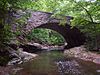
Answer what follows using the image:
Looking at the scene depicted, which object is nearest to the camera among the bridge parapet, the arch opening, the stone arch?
the bridge parapet

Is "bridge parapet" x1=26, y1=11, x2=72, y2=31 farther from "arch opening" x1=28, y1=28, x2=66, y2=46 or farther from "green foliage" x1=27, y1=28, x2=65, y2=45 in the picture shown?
"green foliage" x1=27, y1=28, x2=65, y2=45

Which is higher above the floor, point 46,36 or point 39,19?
point 39,19

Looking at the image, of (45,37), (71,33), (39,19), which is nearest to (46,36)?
(45,37)

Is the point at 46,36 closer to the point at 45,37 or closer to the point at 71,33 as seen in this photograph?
the point at 45,37

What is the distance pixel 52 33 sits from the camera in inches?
1501

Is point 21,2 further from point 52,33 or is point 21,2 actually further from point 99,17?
point 52,33

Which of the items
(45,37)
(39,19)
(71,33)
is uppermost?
(39,19)

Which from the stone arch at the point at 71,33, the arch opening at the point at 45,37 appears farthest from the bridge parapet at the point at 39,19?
the arch opening at the point at 45,37

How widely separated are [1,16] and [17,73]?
11.4 ft

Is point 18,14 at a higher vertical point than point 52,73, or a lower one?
higher

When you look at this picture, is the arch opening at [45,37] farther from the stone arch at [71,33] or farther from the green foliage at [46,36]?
the stone arch at [71,33]

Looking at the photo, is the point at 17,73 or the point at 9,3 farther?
the point at 9,3

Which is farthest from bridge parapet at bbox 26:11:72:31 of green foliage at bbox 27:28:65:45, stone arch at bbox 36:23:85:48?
green foliage at bbox 27:28:65:45

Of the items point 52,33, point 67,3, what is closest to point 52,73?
point 67,3
